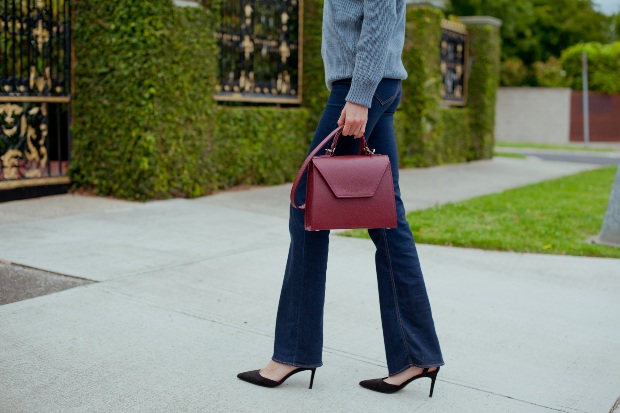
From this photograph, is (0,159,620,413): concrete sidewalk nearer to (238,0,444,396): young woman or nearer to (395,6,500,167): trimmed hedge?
(238,0,444,396): young woman

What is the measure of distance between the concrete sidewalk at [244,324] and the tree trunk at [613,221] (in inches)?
25.7

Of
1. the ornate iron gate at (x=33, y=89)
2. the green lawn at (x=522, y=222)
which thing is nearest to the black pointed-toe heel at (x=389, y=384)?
the green lawn at (x=522, y=222)

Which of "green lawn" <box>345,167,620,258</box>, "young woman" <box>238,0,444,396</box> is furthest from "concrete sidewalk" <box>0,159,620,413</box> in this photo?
"green lawn" <box>345,167,620,258</box>

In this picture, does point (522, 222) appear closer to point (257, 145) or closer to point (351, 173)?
point (257, 145)

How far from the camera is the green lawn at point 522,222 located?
21.1 ft

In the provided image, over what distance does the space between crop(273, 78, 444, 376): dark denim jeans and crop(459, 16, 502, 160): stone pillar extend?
442 inches

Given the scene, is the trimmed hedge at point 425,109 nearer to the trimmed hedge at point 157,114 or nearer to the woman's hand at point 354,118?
the trimmed hedge at point 157,114

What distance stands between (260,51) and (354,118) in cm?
674

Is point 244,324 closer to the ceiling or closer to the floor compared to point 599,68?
closer to the floor

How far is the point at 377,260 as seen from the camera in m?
3.27

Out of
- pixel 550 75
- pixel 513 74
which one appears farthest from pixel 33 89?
pixel 513 74

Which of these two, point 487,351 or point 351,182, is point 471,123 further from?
point 351,182

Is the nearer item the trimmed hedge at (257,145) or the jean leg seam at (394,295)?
the jean leg seam at (394,295)

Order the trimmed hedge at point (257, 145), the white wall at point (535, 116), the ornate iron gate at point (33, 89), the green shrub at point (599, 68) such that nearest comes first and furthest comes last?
the ornate iron gate at point (33, 89)
the trimmed hedge at point (257, 145)
the white wall at point (535, 116)
the green shrub at point (599, 68)
